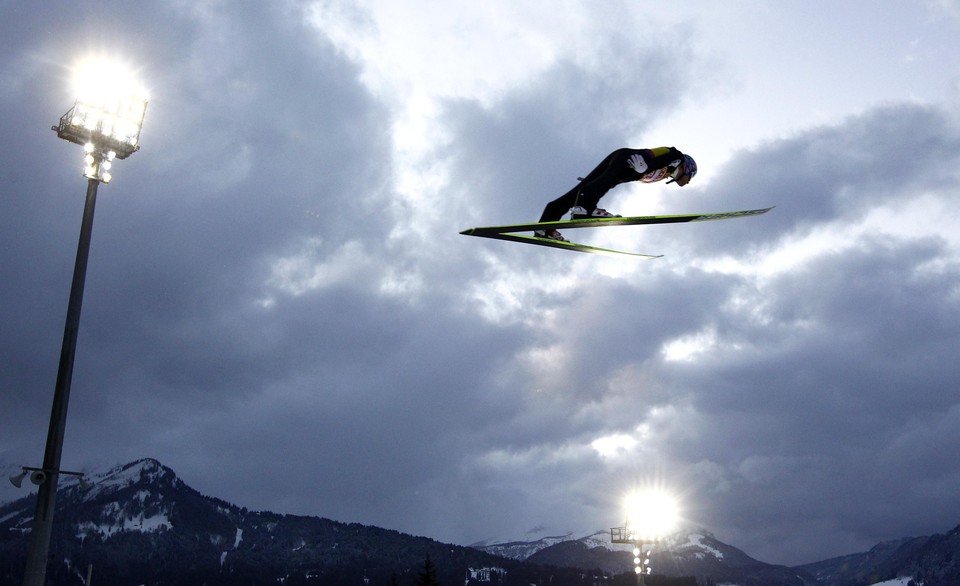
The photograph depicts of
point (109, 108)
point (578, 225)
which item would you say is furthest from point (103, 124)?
point (578, 225)

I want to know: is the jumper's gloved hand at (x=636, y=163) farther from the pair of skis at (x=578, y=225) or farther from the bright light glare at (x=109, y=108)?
the bright light glare at (x=109, y=108)

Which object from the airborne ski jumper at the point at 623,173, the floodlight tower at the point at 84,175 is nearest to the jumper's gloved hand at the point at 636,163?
the airborne ski jumper at the point at 623,173

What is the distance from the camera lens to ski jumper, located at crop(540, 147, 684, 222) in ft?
40.1

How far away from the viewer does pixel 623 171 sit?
12.3m

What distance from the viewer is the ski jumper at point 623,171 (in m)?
12.2

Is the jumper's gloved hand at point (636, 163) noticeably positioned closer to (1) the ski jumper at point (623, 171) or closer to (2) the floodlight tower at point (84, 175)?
(1) the ski jumper at point (623, 171)

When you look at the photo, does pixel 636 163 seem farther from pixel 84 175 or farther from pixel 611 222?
pixel 84 175

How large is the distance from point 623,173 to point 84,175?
426 inches

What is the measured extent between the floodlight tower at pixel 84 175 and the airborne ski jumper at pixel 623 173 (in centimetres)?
853

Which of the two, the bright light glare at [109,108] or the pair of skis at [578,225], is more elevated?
the bright light glare at [109,108]

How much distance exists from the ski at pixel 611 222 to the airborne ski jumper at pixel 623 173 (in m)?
0.16

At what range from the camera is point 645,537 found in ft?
132

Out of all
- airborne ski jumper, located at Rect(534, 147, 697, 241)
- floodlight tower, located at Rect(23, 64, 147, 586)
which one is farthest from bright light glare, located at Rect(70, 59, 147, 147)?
airborne ski jumper, located at Rect(534, 147, 697, 241)

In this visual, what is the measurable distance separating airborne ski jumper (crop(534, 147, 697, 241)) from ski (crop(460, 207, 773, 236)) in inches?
6.5
